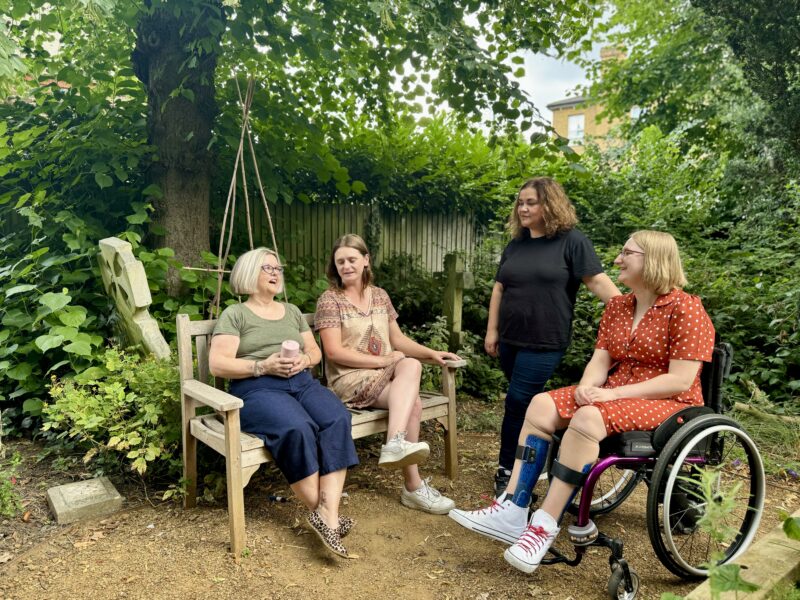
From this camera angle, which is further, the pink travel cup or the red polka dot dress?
the pink travel cup

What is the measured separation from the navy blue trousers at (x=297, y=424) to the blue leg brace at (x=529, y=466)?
70 cm

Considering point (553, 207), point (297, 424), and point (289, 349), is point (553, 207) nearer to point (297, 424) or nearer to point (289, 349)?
point (289, 349)

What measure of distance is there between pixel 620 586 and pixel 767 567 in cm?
48

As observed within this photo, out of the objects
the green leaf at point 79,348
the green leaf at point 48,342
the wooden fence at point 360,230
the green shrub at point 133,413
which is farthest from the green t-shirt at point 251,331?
the wooden fence at point 360,230

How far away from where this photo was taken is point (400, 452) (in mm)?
2549

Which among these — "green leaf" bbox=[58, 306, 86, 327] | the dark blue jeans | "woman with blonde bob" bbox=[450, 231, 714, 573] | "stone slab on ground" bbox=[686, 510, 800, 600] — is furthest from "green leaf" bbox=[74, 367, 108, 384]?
"stone slab on ground" bbox=[686, 510, 800, 600]

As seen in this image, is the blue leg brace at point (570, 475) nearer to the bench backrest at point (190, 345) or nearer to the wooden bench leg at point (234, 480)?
the wooden bench leg at point (234, 480)

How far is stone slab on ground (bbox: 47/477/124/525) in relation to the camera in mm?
2568

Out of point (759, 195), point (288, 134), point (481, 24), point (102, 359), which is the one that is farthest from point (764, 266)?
point (102, 359)

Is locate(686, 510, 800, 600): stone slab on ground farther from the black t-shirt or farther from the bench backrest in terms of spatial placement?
the bench backrest

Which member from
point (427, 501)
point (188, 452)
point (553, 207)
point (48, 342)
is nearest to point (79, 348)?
point (48, 342)

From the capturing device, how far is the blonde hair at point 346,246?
9.53 ft

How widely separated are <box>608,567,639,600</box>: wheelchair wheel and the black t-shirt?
1065mm

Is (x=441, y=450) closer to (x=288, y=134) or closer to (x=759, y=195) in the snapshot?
(x=288, y=134)
